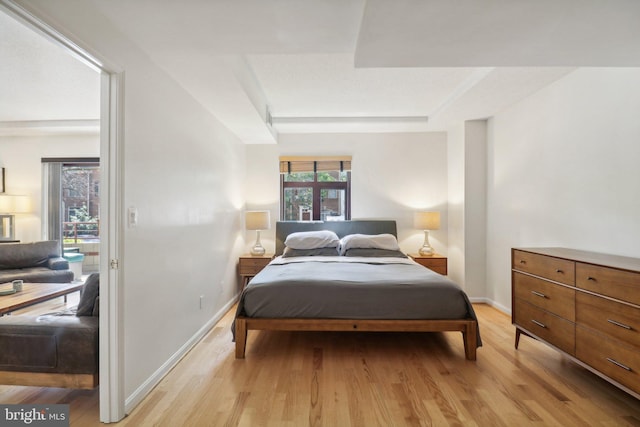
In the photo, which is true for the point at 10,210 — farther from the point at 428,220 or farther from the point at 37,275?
the point at 428,220

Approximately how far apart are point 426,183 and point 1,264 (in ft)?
18.8

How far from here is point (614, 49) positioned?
6.14ft

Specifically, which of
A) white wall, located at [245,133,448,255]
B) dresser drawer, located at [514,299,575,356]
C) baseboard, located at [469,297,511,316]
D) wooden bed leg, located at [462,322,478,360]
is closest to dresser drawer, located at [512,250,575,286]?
dresser drawer, located at [514,299,575,356]

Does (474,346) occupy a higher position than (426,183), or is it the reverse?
(426,183)

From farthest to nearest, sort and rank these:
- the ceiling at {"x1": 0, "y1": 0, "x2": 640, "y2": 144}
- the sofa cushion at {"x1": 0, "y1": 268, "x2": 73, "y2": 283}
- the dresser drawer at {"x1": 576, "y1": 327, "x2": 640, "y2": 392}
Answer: the sofa cushion at {"x1": 0, "y1": 268, "x2": 73, "y2": 283} < the dresser drawer at {"x1": 576, "y1": 327, "x2": 640, "y2": 392} < the ceiling at {"x1": 0, "y1": 0, "x2": 640, "y2": 144}

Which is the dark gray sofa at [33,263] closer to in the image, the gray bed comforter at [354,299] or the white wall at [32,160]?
the white wall at [32,160]

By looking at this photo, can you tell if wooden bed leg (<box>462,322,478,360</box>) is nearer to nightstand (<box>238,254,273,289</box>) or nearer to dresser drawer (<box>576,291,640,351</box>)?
dresser drawer (<box>576,291,640,351</box>)

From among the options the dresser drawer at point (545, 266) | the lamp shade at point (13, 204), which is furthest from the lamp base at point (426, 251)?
the lamp shade at point (13, 204)

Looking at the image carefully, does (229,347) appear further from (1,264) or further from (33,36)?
(1,264)

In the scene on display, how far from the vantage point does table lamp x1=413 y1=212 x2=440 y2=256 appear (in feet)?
13.8

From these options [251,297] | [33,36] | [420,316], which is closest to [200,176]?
[251,297]

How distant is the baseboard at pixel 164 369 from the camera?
187 cm

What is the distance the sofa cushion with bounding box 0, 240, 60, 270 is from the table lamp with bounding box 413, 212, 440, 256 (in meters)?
5.00

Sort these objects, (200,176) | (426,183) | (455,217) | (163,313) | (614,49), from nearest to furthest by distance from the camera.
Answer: (614,49), (163,313), (200,176), (455,217), (426,183)
